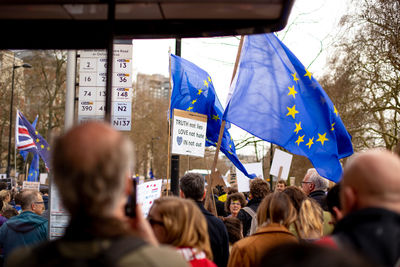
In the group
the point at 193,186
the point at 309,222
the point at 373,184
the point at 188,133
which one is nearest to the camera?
the point at 373,184

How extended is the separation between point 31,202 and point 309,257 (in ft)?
16.7

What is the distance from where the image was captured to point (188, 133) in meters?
7.45

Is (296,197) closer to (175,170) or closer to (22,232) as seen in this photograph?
(22,232)

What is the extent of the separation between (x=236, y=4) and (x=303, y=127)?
14.7 ft

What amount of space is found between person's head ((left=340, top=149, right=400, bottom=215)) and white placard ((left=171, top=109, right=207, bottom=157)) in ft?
16.5

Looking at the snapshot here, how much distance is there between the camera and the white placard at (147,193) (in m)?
6.37

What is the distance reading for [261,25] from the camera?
3.59m

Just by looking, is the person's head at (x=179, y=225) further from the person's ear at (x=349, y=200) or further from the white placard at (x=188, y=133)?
the white placard at (x=188, y=133)

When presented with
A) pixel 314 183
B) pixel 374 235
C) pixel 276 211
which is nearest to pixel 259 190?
pixel 314 183

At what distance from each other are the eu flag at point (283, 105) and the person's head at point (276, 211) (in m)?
3.30

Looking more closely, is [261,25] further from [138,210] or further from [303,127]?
[303,127]

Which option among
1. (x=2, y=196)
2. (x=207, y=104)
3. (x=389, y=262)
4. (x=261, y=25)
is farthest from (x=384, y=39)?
(x=389, y=262)

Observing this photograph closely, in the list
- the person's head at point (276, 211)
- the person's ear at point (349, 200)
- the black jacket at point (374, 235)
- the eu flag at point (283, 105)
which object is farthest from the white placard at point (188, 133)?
the black jacket at point (374, 235)

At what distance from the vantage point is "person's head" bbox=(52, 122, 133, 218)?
5.92 ft
